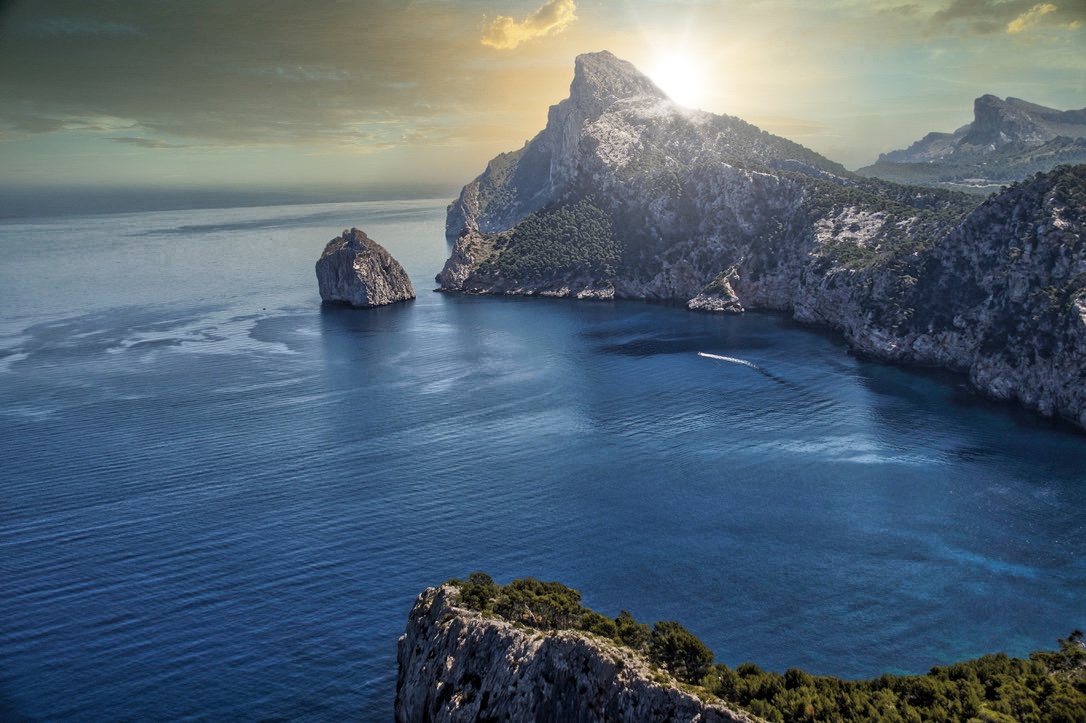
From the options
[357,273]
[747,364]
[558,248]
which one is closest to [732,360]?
[747,364]

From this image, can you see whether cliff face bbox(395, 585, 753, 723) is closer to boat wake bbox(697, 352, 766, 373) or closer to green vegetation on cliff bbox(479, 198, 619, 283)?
boat wake bbox(697, 352, 766, 373)

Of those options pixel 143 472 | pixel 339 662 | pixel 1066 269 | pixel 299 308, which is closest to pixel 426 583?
pixel 339 662

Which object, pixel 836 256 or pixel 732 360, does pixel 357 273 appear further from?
pixel 836 256

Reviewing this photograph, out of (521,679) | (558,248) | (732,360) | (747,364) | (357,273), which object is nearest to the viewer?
(521,679)

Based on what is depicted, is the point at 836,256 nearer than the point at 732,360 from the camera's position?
No

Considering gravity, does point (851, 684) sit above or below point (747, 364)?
below
